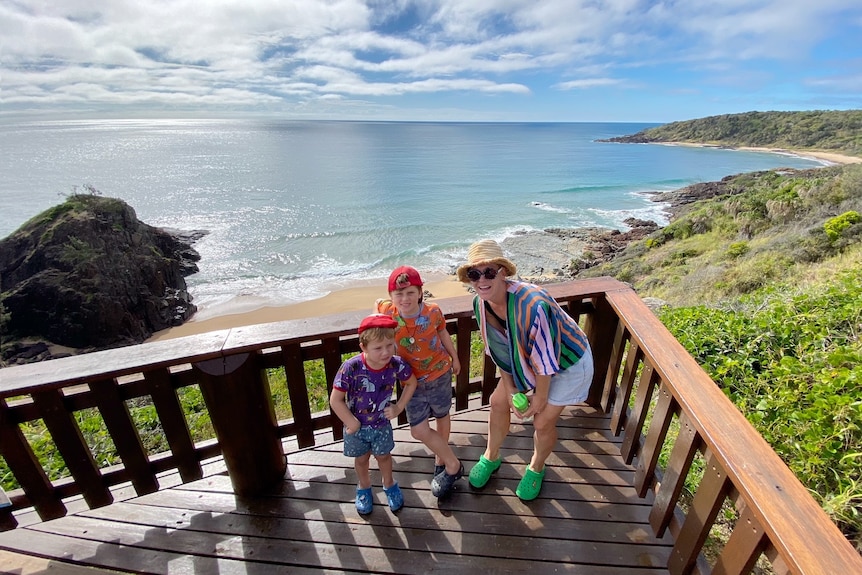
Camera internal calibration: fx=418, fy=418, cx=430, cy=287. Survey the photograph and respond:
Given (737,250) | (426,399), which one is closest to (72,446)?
(426,399)

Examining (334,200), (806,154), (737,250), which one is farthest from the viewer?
(806,154)

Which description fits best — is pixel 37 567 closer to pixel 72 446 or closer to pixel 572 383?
pixel 72 446

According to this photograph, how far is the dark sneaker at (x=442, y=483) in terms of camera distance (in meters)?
2.54

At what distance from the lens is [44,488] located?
2270 mm

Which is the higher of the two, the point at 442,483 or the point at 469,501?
the point at 442,483

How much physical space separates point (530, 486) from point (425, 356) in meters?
1.05

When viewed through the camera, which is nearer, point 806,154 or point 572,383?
point 572,383

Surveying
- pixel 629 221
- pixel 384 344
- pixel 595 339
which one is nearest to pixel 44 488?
pixel 384 344

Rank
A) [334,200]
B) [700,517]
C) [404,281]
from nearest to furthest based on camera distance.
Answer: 1. [700,517]
2. [404,281]
3. [334,200]

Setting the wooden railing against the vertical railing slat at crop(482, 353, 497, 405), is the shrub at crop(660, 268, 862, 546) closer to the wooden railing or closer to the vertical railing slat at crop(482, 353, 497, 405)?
the wooden railing

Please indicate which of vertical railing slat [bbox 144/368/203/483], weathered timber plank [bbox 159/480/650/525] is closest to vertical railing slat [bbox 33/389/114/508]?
weathered timber plank [bbox 159/480/650/525]

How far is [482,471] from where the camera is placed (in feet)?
8.68

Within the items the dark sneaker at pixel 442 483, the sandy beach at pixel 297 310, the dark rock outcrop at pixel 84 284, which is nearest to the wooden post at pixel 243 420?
the dark sneaker at pixel 442 483

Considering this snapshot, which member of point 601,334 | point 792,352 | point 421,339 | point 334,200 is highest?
point 421,339
